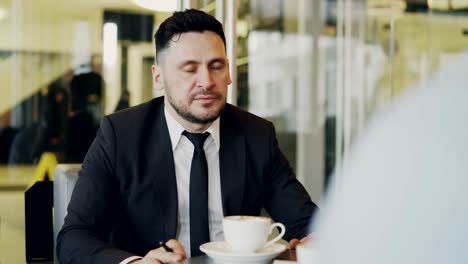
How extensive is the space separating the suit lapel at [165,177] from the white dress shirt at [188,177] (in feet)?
0.10

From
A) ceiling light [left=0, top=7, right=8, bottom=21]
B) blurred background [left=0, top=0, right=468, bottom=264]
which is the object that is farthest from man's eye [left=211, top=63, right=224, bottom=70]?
ceiling light [left=0, top=7, right=8, bottom=21]

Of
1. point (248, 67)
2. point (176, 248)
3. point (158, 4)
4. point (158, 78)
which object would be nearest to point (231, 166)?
point (158, 78)

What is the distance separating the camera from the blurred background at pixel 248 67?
468cm

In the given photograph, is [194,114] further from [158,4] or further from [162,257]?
[158,4]

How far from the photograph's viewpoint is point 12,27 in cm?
465

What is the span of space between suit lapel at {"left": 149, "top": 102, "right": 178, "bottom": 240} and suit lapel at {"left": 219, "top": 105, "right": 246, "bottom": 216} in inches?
6.8

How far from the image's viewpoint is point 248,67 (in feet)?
19.5

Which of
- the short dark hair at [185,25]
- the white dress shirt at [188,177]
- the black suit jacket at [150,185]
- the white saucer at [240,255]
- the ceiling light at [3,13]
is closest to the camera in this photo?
the white saucer at [240,255]

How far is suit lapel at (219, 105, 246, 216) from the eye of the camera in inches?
77.2

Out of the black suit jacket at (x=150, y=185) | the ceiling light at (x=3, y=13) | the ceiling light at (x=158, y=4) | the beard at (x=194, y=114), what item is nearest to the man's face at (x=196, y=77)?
the beard at (x=194, y=114)

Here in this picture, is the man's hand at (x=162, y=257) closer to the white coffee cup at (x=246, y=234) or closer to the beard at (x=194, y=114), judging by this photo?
the white coffee cup at (x=246, y=234)

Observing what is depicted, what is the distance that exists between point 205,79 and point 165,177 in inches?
13.2

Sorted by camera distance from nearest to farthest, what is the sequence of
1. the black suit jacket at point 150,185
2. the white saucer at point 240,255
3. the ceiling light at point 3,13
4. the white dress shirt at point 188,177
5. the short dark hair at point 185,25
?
the white saucer at point 240,255 < the black suit jacket at point 150,185 < the white dress shirt at point 188,177 < the short dark hair at point 185,25 < the ceiling light at point 3,13

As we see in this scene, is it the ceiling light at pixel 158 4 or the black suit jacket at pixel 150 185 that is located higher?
the ceiling light at pixel 158 4
